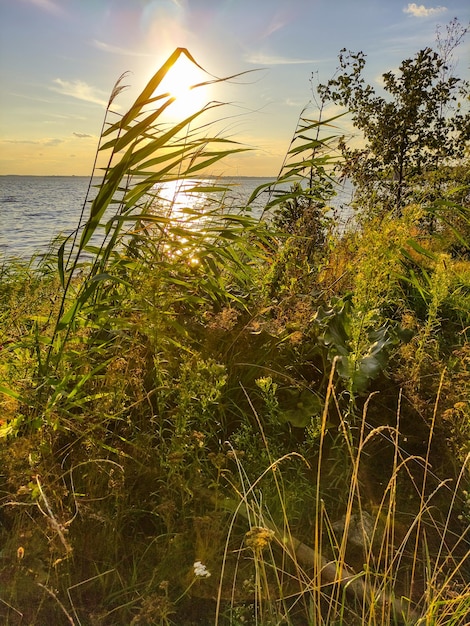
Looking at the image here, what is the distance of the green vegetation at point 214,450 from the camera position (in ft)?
4.99

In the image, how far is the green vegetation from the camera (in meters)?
1.52

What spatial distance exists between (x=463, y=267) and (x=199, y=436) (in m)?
2.66

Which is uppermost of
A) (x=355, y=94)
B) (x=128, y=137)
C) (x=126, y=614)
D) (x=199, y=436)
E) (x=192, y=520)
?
(x=355, y=94)

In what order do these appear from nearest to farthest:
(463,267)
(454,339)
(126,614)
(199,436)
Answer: (126,614) < (199,436) < (454,339) < (463,267)

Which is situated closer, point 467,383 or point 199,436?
point 199,436

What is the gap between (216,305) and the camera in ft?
8.61

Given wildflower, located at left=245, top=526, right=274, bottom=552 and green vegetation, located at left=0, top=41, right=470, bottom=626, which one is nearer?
wildflower, located at left=245, top=526, right=274, bottom=552

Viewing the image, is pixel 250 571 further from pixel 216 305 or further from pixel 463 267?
pixel 463 267

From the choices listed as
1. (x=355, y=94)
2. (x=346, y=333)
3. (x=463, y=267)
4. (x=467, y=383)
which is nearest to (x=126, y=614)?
(x=346, y=333)

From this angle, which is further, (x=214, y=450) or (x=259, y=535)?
(x=214, y=450)

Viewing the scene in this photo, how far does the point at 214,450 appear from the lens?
207cm

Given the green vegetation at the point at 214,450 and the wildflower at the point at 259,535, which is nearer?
the wildflower at the point at 259,535

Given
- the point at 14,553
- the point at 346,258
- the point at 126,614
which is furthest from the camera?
the point at 346,258

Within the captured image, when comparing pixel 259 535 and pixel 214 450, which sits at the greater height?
pixel 259 535
